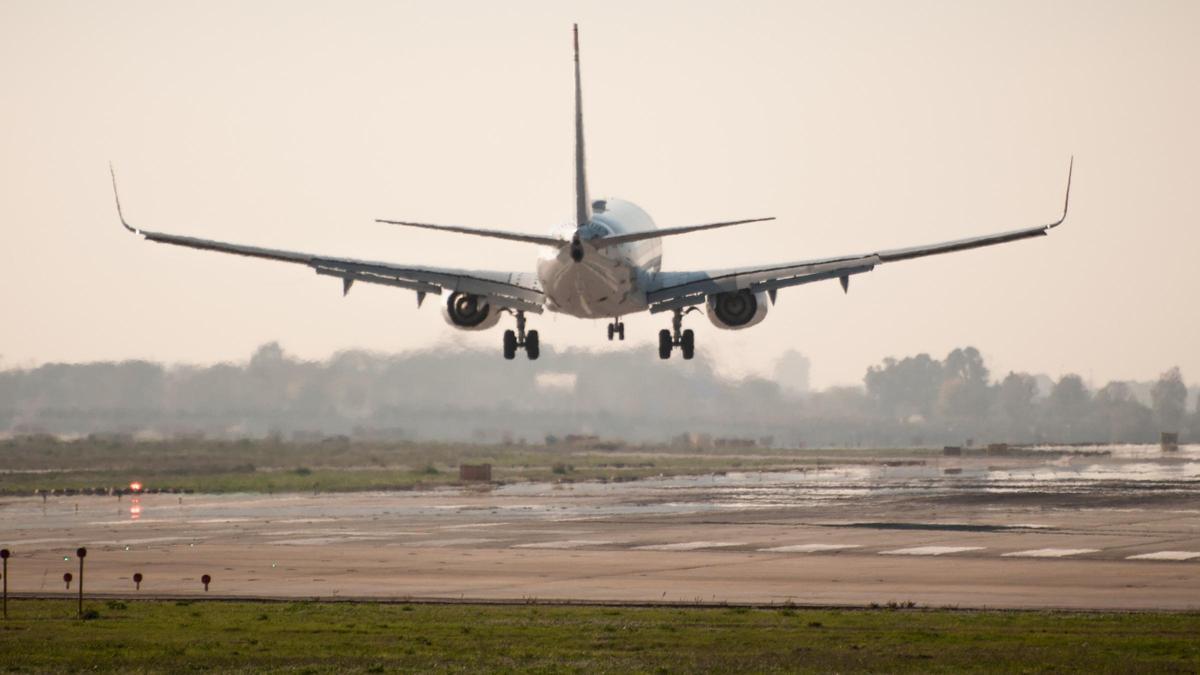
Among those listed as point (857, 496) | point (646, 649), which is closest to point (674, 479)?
point (857, 496)

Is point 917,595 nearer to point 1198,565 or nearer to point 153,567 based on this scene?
point 1198,565

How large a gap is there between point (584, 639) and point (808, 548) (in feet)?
77.4

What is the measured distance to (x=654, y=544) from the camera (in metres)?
60.2

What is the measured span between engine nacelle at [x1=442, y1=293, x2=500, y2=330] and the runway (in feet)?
27.7

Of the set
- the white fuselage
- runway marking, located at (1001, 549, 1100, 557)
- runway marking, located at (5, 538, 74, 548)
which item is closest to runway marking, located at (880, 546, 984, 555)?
runway marking, located at (1001, 549, 1100, 557)

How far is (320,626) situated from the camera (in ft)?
124

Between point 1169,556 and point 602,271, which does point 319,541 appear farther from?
point 1169,556

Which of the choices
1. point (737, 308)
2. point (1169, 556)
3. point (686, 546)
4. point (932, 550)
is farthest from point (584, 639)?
point (737, 308)

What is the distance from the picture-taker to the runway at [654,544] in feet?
148

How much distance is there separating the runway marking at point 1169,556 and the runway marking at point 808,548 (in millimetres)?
9284

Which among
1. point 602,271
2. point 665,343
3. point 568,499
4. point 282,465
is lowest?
point 568,499

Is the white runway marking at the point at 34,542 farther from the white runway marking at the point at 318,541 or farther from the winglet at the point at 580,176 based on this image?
the winglet at the point at 580,176

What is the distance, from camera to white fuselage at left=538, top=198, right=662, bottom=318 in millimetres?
61750

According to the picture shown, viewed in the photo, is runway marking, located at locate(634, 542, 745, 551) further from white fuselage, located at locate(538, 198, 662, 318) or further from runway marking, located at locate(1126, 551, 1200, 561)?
runway marking, located at locate(1126, 551, 1200, 561)
